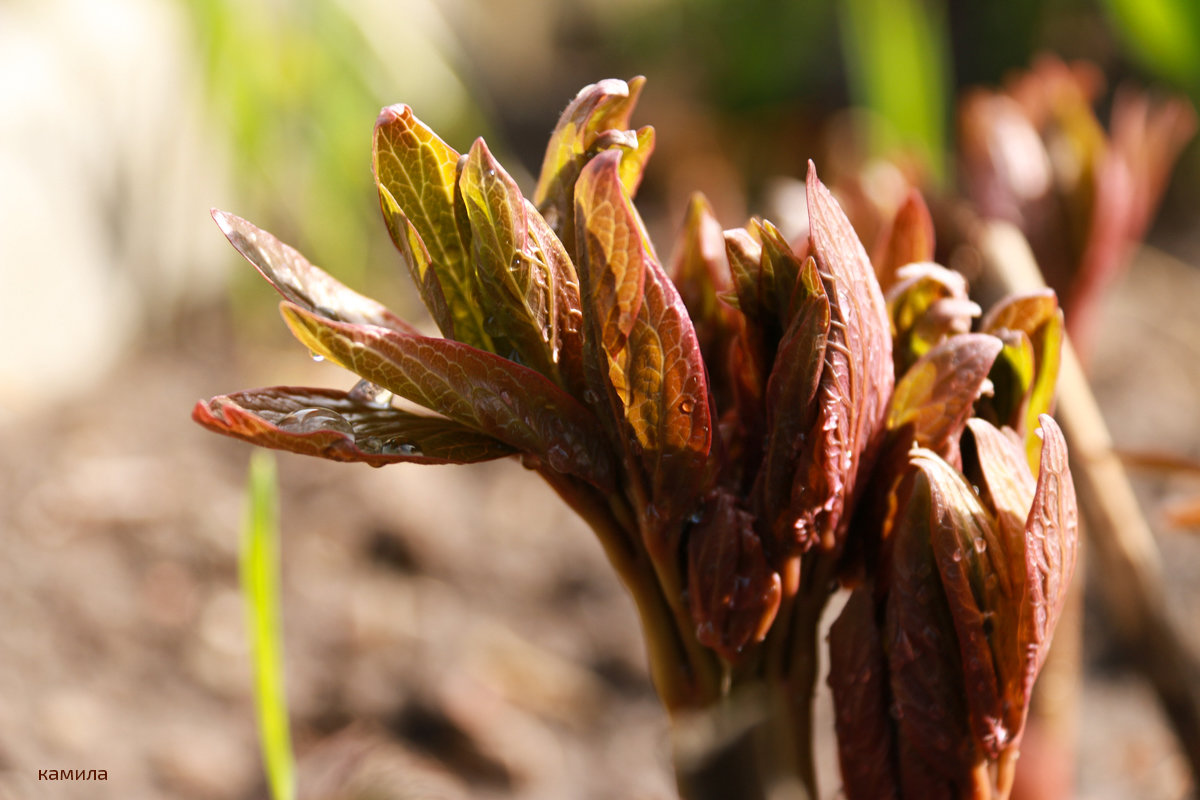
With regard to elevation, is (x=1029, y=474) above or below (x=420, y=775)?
above

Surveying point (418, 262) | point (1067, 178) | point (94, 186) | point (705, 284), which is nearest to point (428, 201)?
point (418, 262)

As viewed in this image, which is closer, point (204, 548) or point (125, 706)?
point (125, 706)

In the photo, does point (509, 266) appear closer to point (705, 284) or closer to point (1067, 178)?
point (705, 284)

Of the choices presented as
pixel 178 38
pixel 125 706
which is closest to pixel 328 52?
pixel 178 38

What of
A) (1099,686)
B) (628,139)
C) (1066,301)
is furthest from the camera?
(1099,686)

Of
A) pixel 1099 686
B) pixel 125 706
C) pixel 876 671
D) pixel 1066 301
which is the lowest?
pixel 1099 686

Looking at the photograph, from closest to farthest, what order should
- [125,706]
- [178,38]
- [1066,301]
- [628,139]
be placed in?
[628,139] < [1066,301] < [125,706] < [178,38]

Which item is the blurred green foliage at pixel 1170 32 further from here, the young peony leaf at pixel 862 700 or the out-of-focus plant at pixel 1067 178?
the young peony leaf at pixel 862 700

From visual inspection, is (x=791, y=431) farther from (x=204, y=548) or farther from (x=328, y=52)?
(x=328, y=52)
